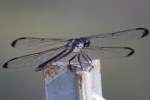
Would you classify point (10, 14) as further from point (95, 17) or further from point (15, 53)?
point (95, 17)

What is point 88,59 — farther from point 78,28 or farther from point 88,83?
point 78,28

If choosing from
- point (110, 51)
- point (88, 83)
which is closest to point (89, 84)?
point (88, 83)

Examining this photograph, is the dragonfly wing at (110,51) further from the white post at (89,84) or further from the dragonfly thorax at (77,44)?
the white post at (89,84)

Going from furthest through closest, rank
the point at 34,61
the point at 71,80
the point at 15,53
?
the point at 15,53 → the point at 34,61 → the point at 71,80

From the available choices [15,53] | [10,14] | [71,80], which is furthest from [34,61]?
[10,14]

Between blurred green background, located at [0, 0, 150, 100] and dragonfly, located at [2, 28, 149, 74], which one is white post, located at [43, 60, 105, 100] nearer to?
dragonfly, located at [2, 28, 149, 74]

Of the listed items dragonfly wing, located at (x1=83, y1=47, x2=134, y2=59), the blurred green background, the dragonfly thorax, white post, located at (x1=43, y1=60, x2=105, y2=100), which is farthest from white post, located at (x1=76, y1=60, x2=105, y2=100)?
the blurred green background

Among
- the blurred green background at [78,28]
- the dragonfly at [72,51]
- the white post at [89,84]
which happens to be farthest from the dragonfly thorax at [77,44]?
the blurred green background at [78,28]
